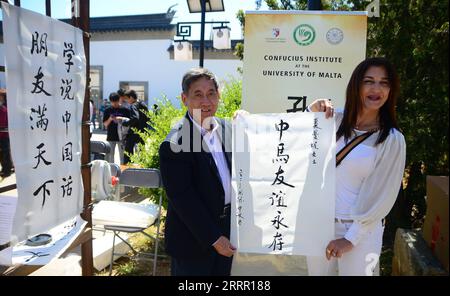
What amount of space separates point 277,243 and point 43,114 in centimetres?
137

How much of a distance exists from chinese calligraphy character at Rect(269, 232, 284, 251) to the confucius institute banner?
1.34m

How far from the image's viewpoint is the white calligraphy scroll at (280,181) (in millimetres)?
1785

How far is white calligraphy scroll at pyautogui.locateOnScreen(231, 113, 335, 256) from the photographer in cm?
179

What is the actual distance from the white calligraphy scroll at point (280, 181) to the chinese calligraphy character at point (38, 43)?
1.08 meters

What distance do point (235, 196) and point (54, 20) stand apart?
134 cm

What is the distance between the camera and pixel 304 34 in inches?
110

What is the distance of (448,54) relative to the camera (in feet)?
4.03

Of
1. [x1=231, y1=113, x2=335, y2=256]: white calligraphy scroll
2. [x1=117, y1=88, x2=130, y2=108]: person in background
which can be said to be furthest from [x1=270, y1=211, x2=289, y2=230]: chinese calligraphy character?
[x1=117, y1=88, x2=130, y2=108]: person in background

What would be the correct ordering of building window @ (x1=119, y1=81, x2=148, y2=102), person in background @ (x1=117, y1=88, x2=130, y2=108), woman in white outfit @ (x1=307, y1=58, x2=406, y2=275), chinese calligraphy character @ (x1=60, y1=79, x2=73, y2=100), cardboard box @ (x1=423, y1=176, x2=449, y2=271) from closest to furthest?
cardboard box @ (x1=423, y1=176, x2=449, y2=271)
woman in white outfit @ (x1=307, y1=58, x2=406, y2=275)
chinese calligraphy character @ (x1=60, y1=79, x2=73, y2=100)
person in background @ (x1=117, y1=88, x2=130, y2=108)
building window @ (x1=119, y1=81, x2=148, y2=102)

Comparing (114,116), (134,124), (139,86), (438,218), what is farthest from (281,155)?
(139,86)

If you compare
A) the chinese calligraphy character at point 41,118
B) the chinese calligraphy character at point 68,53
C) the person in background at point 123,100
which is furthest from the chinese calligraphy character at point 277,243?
the person in background at point 123,100

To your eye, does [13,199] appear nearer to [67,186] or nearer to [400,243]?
[67,186]

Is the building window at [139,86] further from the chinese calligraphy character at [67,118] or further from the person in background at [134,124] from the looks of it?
the chinese calligraphy character at [67,118]

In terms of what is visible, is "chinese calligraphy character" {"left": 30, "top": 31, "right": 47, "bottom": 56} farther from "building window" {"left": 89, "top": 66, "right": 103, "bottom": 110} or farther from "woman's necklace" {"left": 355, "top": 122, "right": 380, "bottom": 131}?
"building window" {"left": 89, "top": 66, "right": 103, "bottom": 110}
